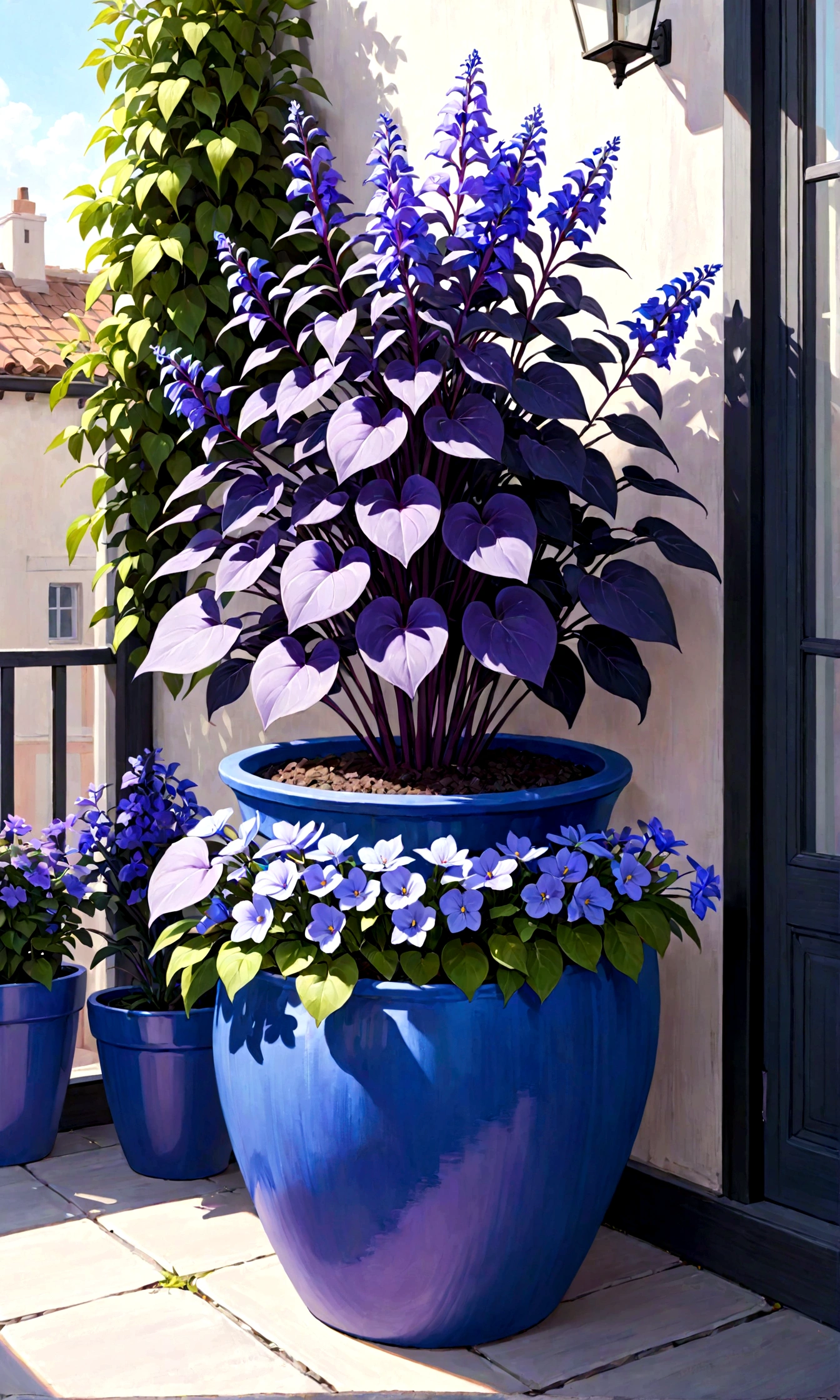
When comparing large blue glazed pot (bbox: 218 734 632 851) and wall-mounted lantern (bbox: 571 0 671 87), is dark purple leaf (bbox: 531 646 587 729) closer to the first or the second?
large blue glazed pot (bbox: 218 734 632 851)

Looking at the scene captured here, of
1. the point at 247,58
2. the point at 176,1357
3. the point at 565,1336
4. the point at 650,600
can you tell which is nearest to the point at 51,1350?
the point at 176,1357

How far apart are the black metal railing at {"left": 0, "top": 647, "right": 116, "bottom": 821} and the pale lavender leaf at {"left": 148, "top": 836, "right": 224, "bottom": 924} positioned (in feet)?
3.46

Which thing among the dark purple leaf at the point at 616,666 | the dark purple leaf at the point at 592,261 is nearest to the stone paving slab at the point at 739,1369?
the dark purple leaf at the point at 616,666

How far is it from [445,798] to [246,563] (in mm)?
451

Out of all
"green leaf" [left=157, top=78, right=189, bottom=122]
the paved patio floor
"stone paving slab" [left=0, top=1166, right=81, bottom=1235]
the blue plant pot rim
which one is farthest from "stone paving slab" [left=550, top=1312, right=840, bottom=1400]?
"green leaf" [left=157, top=78, right=189, bottom=122]

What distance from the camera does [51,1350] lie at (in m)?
1.75

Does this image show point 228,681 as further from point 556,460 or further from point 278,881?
point 556,460

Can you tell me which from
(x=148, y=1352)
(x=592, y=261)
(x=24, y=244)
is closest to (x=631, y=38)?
(x=592, y=261)

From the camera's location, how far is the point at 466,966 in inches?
62.5

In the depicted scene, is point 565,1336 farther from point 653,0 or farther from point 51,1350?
point 653,0

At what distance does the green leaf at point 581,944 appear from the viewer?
1.61 meters

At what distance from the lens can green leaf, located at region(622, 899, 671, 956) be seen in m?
1.69

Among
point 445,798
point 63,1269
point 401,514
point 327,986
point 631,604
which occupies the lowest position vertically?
point 63,1269

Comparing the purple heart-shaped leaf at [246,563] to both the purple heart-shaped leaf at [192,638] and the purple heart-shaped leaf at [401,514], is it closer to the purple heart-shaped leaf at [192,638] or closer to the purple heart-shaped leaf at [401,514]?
the purple heart-shaped leaf at [192,638]
